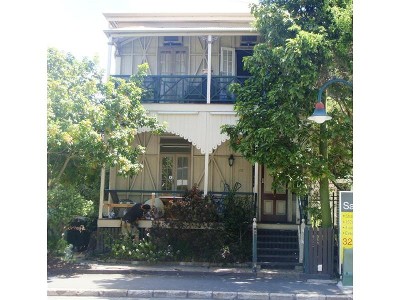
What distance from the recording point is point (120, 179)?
17.2 m

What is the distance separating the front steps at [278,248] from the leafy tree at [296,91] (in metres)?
1.68

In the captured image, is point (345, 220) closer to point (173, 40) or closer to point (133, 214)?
point (133, 214)

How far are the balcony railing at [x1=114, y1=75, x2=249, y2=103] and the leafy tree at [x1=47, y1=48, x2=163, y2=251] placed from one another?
4.69 feet

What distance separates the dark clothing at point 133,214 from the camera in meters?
14.3

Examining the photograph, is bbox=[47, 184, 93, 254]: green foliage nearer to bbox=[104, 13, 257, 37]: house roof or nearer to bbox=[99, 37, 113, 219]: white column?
bbox=[99, 37, 113, 219]: white column

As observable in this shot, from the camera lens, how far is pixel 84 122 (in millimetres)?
11789

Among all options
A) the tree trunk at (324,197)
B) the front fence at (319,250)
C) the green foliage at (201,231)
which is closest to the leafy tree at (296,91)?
the tree trunk at (324,197)

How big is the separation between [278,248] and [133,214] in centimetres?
442

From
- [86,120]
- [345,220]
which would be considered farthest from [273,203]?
[86,120]

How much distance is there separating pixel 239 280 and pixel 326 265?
2242 mm

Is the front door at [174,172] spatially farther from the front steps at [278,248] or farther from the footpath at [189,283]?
the footpath at [189,283]

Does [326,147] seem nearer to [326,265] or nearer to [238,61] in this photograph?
[326,265]

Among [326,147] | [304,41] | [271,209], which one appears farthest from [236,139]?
[271,209]

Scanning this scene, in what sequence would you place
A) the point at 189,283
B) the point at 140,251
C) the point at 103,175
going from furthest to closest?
1. the point at 103,175
2. the point at 140,251
3. the point at 189,283
